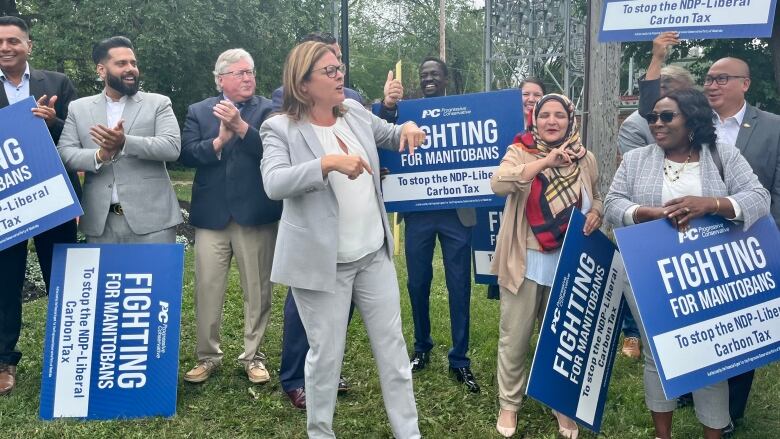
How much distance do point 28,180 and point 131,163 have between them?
0.57 meters

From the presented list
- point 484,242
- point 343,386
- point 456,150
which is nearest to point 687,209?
point 456,150

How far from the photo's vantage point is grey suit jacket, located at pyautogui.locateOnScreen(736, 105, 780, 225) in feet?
13.3

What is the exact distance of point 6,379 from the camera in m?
4.74

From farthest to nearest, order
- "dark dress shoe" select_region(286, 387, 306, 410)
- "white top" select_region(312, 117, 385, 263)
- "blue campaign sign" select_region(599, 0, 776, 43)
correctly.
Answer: "dark dress shoe" select_region(286, 387, 306, 410), "blue campaign sign" select_region(599, 0, 776, 43), "white top" select_region(312, 117, 385, 263)

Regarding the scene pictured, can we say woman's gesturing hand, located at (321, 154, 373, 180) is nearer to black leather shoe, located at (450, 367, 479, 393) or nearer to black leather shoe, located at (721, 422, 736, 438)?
black leather shoe, located at (450, 367, 479, 393)

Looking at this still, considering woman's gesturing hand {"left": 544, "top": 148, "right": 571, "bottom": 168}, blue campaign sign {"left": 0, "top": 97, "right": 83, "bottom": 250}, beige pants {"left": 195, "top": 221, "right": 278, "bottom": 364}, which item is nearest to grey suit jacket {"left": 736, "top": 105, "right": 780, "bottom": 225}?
woman's gesturing hand {"left": 544, "top": 148, "right": 571, "bottom": 168}

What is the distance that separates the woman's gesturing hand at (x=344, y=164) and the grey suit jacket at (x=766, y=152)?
224cm

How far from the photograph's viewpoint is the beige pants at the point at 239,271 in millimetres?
4762

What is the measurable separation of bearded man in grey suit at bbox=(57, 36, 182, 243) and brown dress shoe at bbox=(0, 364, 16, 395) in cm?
110

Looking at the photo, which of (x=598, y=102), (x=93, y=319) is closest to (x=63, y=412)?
(x=93, y=319)

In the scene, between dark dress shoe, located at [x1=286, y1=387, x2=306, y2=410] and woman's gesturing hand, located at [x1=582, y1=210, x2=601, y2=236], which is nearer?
woman's gesturing hand, located at [x1=582, y1=210, x2=601, y2=236]

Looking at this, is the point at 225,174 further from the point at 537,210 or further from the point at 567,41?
the point at 567,41

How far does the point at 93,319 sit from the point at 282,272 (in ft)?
4.93

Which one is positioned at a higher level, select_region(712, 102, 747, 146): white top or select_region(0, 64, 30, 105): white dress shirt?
select_region(0, 64, 30, 105): white dress shirt
